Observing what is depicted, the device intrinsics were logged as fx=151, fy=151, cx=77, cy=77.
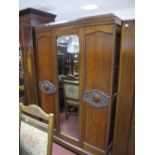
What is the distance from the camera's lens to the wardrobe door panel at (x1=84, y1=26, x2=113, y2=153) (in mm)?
1727

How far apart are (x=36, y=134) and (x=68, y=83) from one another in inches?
41.9

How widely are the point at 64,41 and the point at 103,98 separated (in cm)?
95

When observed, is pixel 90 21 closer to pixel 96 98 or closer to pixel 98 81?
pixel 98 81

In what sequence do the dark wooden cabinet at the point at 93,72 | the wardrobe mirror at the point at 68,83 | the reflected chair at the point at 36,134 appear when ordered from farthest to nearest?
the wardrobe mirror at the point at 68,83 < the dark wooden cabinet at the point at 93,72 < the reflected chair at the point at 36,134

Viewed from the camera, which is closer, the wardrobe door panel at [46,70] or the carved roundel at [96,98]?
the carved roundel at [96,98]

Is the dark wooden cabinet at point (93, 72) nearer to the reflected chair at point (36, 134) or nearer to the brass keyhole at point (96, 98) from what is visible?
the brass keyhole at point (96, 98)

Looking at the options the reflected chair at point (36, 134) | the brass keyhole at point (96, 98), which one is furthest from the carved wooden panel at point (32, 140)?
the brass keyhole at point (96, 98)

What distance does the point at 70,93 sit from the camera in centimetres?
227

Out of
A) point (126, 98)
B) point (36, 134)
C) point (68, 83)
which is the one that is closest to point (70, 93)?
point (68, 83)

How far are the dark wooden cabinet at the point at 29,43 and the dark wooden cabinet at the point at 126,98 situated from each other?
1511 mm

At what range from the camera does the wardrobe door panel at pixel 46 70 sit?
227 cm
